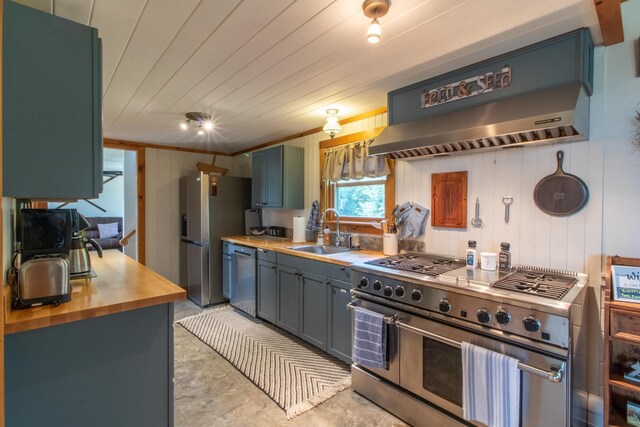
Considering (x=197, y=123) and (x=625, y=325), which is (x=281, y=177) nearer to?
(x=197, y=123)

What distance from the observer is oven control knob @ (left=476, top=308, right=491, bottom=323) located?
1.55m

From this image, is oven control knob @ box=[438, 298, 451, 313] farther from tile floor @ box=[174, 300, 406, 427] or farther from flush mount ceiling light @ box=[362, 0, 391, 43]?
flush mount ceiling light @ box=[362, 0, 391, 43]

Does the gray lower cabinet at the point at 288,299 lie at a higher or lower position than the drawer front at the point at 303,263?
lower

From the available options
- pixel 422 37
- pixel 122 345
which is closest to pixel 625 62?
pixel 422 37

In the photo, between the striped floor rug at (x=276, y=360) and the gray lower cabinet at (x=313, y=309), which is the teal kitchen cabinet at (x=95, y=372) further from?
the gray lower cabinet at (x=313, y=309)

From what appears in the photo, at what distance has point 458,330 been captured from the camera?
167 cm

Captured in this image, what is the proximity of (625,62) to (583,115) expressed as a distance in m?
0.37

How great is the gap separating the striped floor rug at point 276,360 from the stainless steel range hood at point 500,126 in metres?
1.83

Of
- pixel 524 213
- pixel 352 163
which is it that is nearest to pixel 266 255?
pixel 352 163

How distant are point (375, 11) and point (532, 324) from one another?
1.60 m

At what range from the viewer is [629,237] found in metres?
1.65

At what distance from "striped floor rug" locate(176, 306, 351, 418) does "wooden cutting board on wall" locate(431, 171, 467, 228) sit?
1451 millimetres

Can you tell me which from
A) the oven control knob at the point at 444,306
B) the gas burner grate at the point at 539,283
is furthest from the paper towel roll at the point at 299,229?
the gas burner grate at the point at 539,283

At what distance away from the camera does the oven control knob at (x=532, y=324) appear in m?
1.40
